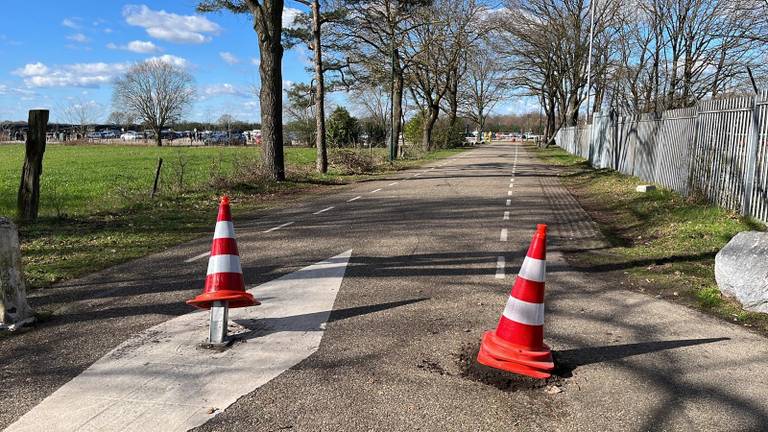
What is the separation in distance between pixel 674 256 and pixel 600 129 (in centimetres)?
2104

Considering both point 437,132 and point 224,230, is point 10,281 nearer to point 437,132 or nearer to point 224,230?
point 224,230

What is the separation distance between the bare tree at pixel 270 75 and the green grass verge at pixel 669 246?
988cm

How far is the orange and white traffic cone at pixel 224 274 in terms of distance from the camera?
14.4 feet

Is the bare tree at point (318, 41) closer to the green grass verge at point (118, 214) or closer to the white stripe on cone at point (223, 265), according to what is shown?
the green grass verge at point (118, 214)

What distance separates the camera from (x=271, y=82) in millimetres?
18234

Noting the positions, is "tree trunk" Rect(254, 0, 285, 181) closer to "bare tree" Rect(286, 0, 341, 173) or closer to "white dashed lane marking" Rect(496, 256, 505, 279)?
"bare tree" Rect(286, 0, 341, 173)

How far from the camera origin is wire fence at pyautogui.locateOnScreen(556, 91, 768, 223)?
9.44 metres

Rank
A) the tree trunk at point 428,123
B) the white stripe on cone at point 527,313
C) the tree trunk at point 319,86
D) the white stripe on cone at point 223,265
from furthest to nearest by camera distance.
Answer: the tree trunk at point 428,123 → the tree trunk at point 319,86 → the white stripe on cone at point 223,265 → the white stripe on cone at point 527,313

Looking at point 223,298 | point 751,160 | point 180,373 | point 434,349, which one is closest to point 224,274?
point 223,298

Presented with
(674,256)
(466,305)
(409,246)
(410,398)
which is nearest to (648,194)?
(674,256)

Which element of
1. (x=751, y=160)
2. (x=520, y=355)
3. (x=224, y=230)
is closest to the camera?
(x=520, y=355)

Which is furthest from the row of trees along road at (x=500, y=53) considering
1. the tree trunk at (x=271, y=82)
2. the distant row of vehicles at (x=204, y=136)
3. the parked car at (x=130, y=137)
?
the parked car at (x=130, y=137)

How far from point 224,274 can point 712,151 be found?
1087 cm

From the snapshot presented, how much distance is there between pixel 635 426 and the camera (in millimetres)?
3301
